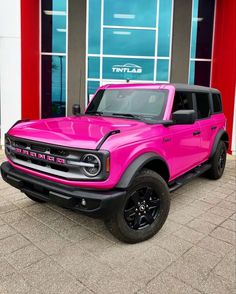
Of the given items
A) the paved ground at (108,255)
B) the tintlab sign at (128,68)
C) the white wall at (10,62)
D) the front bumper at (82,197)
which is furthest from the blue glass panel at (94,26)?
the front bumper at (82,197)

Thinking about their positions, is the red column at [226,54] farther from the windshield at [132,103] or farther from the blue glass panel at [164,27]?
the windshield at [132,103]

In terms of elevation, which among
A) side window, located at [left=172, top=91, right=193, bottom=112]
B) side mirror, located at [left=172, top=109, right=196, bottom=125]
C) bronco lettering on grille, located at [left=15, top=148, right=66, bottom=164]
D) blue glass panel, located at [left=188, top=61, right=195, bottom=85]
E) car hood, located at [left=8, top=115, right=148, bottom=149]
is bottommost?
bronco lettering on grille, located at [left=15, top=148, right=66, bottom=164]

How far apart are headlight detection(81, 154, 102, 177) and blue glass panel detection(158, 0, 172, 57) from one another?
9.27m

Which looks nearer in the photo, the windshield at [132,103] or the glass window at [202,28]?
the windshield at [132,103]

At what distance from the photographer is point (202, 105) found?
196 inches

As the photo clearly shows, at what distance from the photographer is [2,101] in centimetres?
854

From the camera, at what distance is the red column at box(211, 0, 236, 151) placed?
28.7 ft

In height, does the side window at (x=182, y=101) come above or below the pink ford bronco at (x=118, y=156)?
above

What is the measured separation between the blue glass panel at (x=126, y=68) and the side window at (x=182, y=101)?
6.88 m

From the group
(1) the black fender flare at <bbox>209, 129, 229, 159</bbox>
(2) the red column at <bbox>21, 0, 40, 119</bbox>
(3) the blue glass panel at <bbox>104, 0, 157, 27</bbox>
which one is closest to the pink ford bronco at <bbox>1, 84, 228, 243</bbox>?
(1) the black fender flare at <bbox>209, 129, 229, 159</bbox>

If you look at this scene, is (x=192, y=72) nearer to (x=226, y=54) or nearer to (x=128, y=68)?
(x=226, y=54)

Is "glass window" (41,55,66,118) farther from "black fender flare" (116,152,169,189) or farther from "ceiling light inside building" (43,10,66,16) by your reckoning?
"black fender flare" (116,152,169,189)

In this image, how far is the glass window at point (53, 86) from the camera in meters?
10.9

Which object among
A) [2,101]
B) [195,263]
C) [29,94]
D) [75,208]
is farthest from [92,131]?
[29,94]
